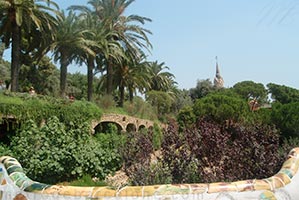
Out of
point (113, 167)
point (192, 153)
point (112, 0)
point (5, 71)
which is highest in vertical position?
point (112, 0)

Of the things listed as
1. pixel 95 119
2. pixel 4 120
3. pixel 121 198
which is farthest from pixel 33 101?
pixel 121 198

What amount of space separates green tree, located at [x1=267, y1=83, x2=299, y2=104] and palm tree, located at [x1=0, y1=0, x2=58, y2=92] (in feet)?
130

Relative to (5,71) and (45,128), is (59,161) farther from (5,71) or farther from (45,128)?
(5,71)

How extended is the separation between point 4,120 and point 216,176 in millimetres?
14165

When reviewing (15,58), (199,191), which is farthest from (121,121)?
(199,191)

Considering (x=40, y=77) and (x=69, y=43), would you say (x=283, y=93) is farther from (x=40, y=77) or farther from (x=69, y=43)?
(x=69, y=43)

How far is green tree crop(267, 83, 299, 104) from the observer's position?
2041 inches

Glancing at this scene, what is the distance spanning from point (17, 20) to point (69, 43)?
515 centimetres

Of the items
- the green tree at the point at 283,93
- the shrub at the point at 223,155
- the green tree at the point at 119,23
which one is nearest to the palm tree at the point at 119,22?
the green tree at the point at 119,23

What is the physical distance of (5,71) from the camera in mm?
36062

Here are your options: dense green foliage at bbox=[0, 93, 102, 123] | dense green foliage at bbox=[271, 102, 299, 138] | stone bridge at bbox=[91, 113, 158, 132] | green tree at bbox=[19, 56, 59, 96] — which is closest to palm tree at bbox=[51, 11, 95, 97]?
stone bridge at bbox=[91, 113, 158, 132]

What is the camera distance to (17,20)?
64.2ft

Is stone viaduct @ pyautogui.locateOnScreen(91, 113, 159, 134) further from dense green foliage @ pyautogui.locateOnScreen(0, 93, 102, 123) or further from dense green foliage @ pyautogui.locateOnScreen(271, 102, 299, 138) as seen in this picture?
dense green foliage @ pyautogui.locateOnScreen(271, 102, 299, 138)

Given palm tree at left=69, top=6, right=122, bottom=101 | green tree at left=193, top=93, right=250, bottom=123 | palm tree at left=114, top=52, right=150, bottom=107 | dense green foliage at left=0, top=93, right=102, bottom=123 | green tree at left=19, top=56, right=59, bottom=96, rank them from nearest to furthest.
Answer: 1. dense green foliage at left=0, top=93, right=102, bottom=123
2. green tree at left=193, top=93, right=250, bottom=123
3. palm tree at left=69, top=6, right=122, bottom=101
4. palm tree at left=114, top=52, right=150, bottom=107
5. green tree at left=19, top=56, right=59, bottom=96
